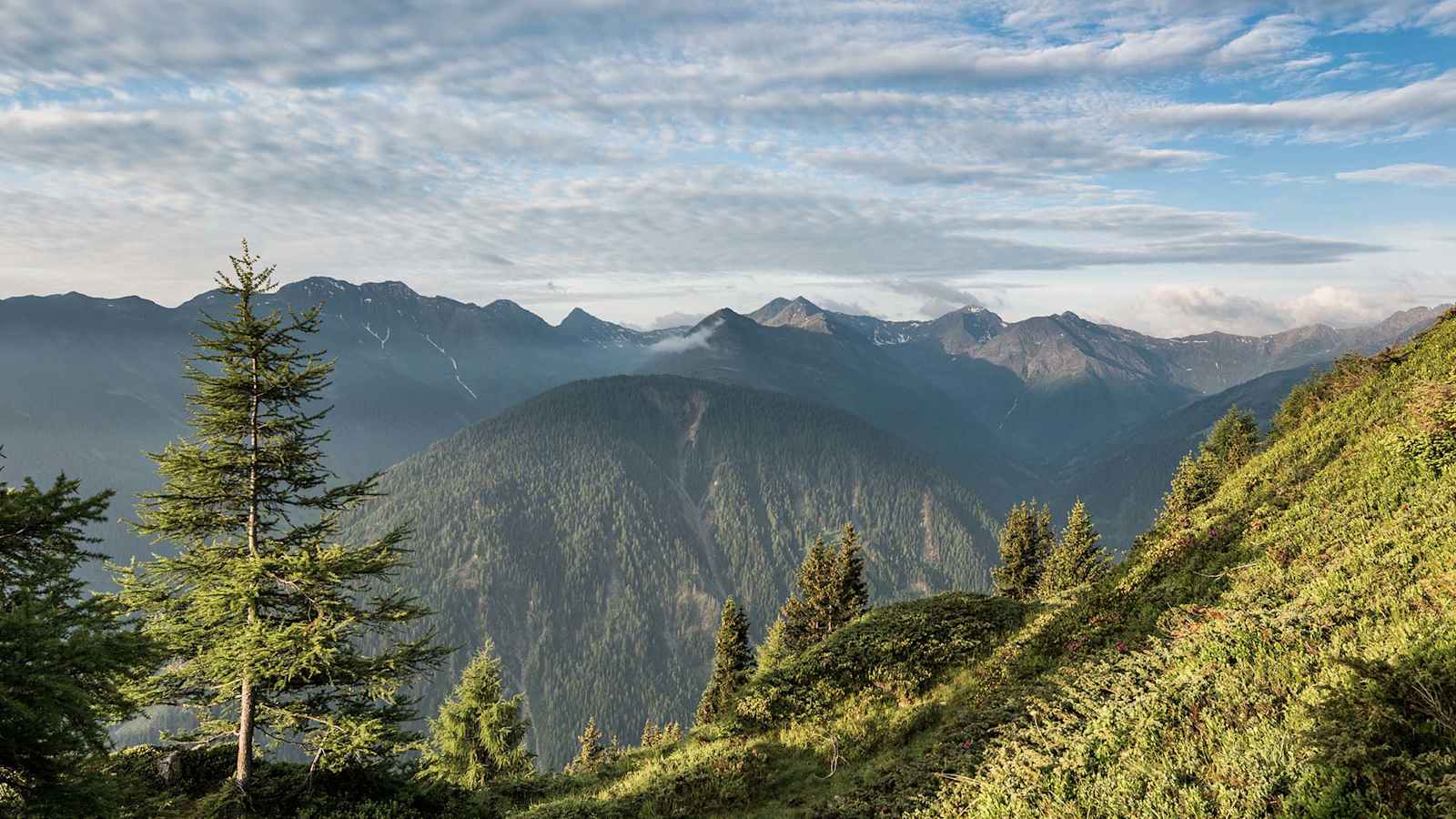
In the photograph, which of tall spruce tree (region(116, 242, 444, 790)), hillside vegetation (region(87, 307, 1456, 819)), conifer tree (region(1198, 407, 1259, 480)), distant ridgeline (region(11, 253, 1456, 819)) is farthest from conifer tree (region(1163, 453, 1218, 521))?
tall spruce tree (region(116, 242, 444, 790))

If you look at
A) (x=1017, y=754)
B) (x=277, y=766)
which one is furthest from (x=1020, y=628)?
(x=277, y=766)

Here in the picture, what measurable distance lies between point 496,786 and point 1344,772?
2151 cm

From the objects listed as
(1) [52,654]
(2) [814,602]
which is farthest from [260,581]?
(2) [814,602]

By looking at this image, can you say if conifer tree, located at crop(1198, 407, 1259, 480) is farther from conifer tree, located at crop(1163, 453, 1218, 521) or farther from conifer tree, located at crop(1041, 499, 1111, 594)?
conifer tree, located at crop(1041, 499, 1111, 594)

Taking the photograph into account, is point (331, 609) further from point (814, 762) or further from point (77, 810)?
point (814, 762)

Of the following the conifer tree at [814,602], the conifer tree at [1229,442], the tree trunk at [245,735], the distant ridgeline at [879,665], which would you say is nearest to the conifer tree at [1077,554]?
the conifer tree at [1229,442]

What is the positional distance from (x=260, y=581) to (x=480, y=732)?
83.7 ft

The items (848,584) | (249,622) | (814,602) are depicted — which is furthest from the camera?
(814,602)

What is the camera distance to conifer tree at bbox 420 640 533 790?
3688 cm

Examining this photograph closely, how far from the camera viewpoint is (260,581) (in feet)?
54.2

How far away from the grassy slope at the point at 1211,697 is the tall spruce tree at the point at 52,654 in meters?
9.40

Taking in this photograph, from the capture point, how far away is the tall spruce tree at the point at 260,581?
1590cm

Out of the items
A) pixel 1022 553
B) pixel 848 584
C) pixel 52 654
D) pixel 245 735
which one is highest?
pixel 52 654

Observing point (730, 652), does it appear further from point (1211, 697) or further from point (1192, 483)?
point (1211, 697)
